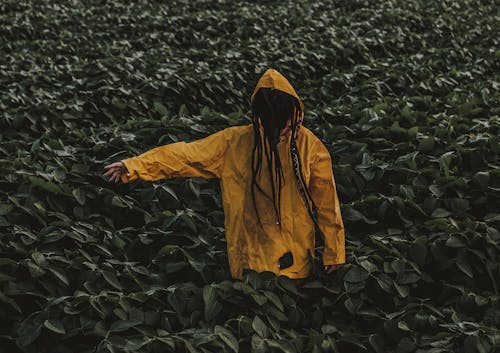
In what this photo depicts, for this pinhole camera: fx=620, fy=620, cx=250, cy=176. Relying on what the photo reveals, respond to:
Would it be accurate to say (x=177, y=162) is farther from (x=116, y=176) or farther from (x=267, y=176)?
(x=267, y=176)

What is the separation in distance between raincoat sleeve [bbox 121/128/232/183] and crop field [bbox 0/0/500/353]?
57cm

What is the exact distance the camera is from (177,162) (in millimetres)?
2883

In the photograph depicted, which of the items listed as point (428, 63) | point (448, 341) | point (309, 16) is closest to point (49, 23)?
point (309, 16)

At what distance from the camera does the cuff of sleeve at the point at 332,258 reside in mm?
3119

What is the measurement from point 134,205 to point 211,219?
54 centimetres

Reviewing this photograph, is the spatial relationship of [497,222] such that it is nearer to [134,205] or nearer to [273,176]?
[273,176]

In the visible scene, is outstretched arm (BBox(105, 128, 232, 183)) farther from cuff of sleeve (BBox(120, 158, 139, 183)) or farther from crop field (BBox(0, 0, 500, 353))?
crop field (BBox(0, 0, 500, 353))

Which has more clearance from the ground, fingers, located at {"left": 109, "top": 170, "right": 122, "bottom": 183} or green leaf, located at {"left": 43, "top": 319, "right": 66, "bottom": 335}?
fingers, located at {"left": 109, "top": 170, "right": 122, "bottom": 183}

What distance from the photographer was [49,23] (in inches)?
388

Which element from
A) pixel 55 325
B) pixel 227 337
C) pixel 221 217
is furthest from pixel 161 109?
pixel 227 337

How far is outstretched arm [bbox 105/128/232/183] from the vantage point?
108 inches

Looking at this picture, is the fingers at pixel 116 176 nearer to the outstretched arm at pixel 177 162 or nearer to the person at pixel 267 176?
the outstretched arm at pixel 177 162

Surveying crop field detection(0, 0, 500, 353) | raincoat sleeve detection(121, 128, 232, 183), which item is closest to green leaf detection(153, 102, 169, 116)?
crop field detection(0, 0, 500, 353)

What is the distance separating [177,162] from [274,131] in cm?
47
